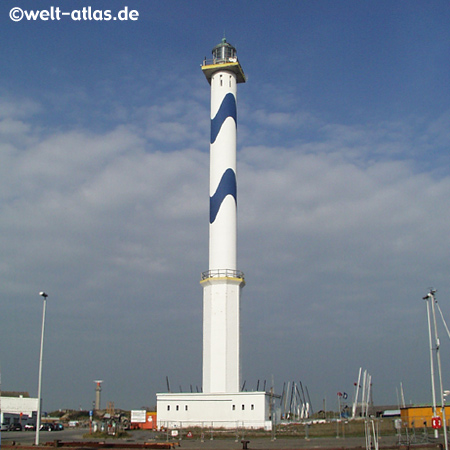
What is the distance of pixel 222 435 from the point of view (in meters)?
36.9

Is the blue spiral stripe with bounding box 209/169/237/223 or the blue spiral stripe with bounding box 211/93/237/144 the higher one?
the blue spiral stripe with bounding box 211/93/237/144

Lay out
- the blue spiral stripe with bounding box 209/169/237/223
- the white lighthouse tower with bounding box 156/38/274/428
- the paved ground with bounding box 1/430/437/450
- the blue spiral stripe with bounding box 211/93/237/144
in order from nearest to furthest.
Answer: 1. the paved ground with bounding box 1/430/437/450
2. the white lighthouse tower with bounding box 156/38/274/428
3. the blue spiral stripe with bounding box 209/169/237/223
4. the blue spiral stripe with bounding box 211/93/237/144

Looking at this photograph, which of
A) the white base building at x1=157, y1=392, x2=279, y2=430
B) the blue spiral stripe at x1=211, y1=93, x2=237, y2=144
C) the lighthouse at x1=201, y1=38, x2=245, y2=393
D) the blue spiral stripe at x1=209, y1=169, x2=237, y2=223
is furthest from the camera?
the blue spiral stripe at x1=211, y1=93, x2=237, y2=144

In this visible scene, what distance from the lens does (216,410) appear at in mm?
40094

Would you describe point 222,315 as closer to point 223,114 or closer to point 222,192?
point 222,192

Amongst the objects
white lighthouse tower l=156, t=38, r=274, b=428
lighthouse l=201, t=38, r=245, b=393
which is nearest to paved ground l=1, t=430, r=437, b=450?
white lighthouse tower l=156, t=38, r=274, b=428

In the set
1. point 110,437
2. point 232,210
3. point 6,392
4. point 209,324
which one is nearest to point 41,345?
point 110,437

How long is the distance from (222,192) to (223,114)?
6.95 meters

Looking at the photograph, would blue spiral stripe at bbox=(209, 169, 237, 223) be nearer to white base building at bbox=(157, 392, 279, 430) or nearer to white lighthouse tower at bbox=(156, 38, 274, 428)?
white lighthouse tower at bbox=(156, 38, 274, 428)

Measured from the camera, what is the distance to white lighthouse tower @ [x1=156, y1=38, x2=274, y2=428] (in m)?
39.9

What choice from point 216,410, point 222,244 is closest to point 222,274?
point 222,244

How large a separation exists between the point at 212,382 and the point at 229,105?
22439mm

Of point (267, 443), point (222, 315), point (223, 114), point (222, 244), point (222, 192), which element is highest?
point (223, 114)

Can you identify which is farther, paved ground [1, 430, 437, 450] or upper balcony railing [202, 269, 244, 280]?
upper balcony railing [202, 269, 244, 280]
